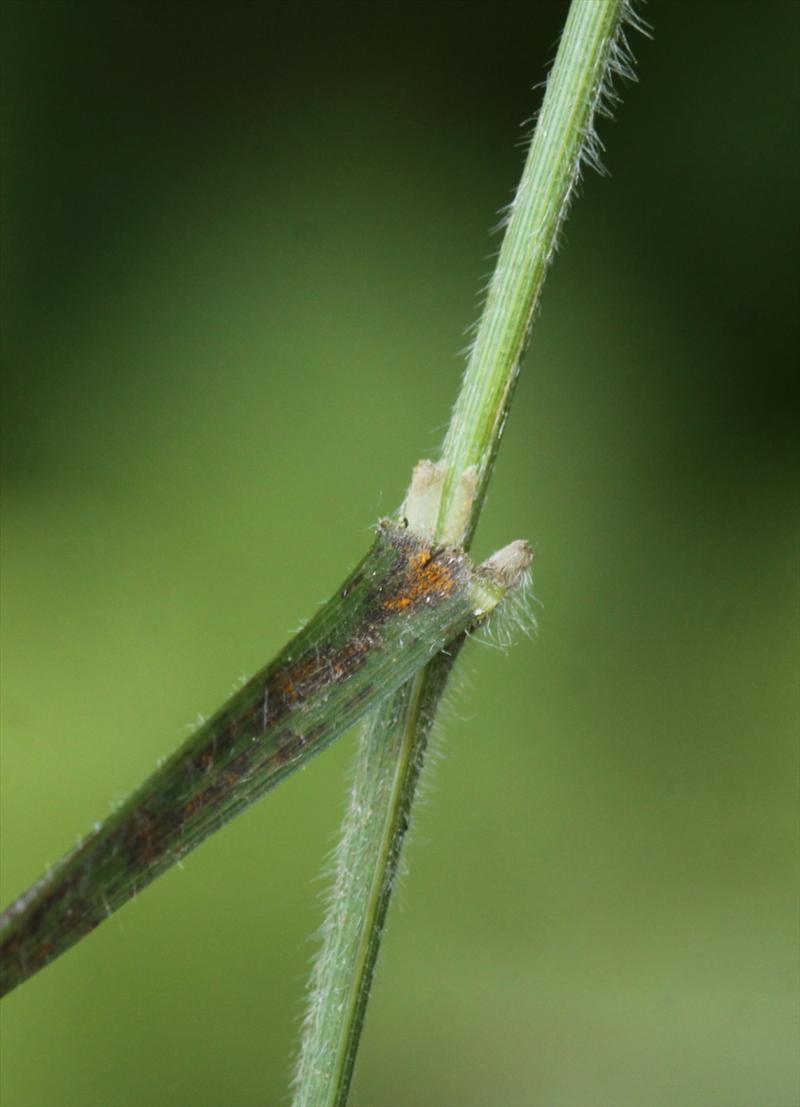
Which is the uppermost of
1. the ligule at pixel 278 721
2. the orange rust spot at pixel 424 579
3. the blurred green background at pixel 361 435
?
the blurred green background at pixel 361 435

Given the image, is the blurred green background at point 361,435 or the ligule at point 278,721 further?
the blurred green background at point 361,435

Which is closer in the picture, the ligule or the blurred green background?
the ligule

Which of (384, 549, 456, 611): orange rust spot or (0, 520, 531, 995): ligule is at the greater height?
(384, 549, 456, 611): orange rust spot

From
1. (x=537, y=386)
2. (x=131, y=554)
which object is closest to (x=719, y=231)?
(x=537, y=386)

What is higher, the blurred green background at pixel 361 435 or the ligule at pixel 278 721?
the blurred green background at pixel 361 435

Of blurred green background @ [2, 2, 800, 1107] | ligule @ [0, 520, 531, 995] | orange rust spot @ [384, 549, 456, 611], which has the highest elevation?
blurred green background @ [2, 2, 800, 1107]

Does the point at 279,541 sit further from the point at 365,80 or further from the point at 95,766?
the point at 365,80
